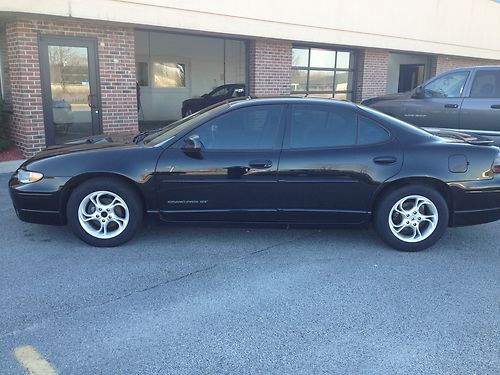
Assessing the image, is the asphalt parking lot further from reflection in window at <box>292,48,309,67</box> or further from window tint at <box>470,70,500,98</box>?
reflection in window at <box>292,48,309,67</box>

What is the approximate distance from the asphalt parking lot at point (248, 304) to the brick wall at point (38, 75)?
3966 mm

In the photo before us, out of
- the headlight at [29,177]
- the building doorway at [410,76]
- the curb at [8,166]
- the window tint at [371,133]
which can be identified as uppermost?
the building doorway at [410,76]

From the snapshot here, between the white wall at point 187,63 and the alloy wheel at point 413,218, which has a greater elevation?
the white wall at point 187,63

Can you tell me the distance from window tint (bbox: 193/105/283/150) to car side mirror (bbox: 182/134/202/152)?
11 cm

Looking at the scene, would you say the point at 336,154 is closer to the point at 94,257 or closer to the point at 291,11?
the point at 94,257

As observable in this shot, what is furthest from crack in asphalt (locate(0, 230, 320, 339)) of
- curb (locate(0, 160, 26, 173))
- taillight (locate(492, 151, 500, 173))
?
curb (locate(0, 160, 26, 173))

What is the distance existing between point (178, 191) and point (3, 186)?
4024 millimetres

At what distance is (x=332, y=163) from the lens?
4152 mm

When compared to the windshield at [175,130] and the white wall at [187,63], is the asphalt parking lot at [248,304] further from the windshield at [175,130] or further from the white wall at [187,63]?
the white wall at [187,63]

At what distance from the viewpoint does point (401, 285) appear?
3.56 metres

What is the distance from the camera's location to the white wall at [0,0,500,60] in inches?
312

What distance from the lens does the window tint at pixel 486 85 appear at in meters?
7.69

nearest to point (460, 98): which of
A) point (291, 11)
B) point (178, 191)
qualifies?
point (291, 11)

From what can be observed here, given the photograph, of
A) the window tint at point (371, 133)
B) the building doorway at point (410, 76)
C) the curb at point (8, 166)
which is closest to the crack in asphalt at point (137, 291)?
the window tint at point (371, 133)
